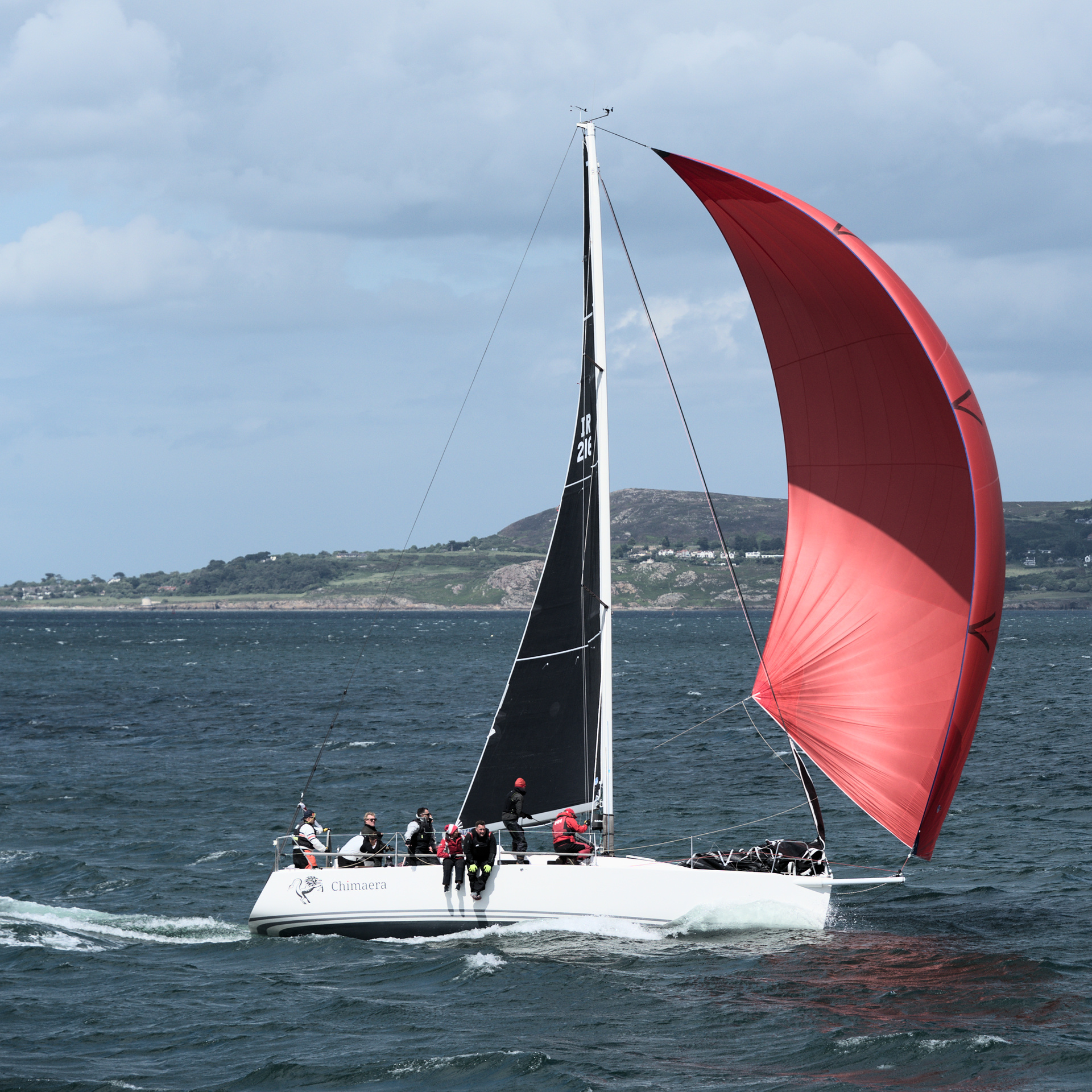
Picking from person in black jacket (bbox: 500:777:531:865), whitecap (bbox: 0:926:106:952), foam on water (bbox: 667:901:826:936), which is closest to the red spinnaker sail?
foam on water (bbox: 667:901:826:936)

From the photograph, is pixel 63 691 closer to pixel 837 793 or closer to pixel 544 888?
pixel 837 793

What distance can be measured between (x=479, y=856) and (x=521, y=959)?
5.01 feet

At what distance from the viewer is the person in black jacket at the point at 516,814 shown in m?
20.2

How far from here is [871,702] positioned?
1931cm

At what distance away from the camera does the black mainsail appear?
20688 millimetres

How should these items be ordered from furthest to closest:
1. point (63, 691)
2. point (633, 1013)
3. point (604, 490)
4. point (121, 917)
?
point (63, 691), point (121, 917), point (604, 490), point (633, 1013)

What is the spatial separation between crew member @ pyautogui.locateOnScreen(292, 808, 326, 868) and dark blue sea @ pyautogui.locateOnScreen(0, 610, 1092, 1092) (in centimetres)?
116

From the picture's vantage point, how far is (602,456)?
20.3m

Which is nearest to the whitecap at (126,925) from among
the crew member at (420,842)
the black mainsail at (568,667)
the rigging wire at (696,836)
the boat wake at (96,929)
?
the boat wake at (96,929)

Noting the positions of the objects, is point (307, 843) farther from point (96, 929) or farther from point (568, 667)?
point (568, 667)

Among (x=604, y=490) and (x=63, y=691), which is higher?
(x=604, y=490)

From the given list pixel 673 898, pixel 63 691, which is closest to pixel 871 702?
pixel 673 898

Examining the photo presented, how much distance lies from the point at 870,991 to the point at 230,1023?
26.8ft

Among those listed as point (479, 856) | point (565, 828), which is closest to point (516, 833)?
point (565, 828)
